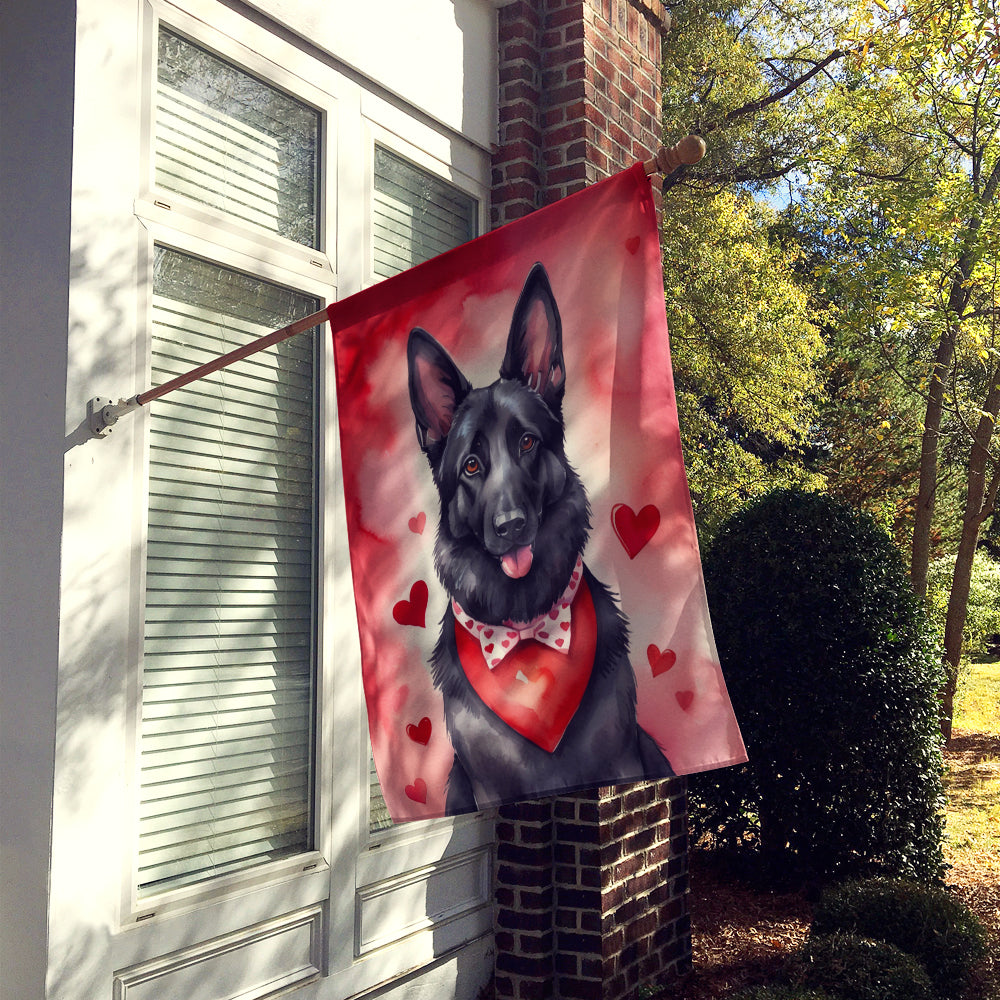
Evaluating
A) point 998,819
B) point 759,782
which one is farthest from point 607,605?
point 998,819

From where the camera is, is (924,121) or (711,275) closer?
(924,121)

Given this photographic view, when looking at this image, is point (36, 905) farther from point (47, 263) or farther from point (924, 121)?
point (924, 121)

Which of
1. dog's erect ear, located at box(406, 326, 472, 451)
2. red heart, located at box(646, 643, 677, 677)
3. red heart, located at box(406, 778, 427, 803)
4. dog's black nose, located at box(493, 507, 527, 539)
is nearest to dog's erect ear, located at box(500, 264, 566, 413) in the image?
dog's erect ear, located at box(406, 326, 472, 451)

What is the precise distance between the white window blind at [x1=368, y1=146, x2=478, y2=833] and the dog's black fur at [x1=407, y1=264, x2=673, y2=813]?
152 cm

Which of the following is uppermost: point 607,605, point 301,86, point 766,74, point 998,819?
point 766,74

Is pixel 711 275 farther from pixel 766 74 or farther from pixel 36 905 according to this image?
pixel 36 905

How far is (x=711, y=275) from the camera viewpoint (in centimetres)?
1199

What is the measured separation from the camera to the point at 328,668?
3658mm

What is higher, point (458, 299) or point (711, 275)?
point (711, 275)

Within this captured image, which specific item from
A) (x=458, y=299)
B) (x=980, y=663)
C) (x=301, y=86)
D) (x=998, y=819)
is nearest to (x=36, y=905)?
(x=458, y=299)

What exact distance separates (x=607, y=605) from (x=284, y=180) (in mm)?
2153

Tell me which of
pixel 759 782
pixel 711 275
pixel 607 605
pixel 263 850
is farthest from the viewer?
pixel 711 275

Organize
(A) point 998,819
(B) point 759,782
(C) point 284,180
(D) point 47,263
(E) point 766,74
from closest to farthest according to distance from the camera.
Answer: (D) point 47,263
(C) point 284,180
(B) point 759,782
(A) point 998,819
(E) point 766,74

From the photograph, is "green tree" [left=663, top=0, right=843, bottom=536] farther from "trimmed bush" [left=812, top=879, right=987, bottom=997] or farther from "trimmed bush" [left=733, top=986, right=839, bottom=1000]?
"trimmed bush" [left=733, top=986, right=839, bottom=1000]
